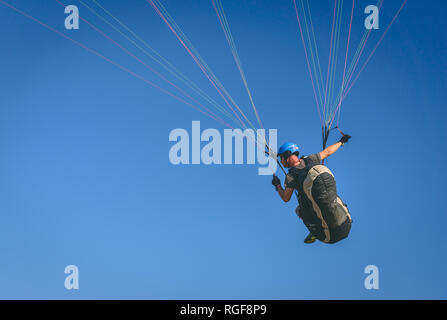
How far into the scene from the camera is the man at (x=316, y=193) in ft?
28.9

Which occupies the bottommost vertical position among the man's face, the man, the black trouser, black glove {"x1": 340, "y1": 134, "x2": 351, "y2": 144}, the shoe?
the shoe

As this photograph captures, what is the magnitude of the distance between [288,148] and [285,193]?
99cm

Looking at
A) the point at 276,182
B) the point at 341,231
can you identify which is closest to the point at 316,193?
the point at 341,231

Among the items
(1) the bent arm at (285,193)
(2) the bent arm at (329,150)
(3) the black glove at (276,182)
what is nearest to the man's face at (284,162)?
(3) the black glove at (276,182)

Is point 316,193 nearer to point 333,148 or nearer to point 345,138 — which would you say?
point 333,148

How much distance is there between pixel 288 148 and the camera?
31.2ft

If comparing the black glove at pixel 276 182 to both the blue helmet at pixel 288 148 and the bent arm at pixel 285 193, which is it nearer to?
the bent arm at pixel 285 193

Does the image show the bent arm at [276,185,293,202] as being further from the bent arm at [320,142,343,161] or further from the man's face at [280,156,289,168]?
the bent arm at [320,142,343,161]

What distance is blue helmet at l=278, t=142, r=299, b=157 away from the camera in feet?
31.2

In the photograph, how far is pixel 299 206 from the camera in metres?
9.41

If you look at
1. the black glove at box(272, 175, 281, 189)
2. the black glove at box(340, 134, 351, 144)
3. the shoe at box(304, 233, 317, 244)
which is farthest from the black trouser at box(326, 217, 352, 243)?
the black glove at box(340, 134, 351, 144)
